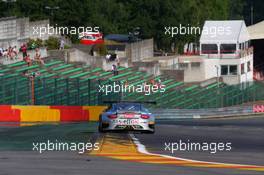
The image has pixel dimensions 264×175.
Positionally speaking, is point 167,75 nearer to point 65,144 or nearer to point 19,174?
point 65,144

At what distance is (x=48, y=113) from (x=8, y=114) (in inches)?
86.5

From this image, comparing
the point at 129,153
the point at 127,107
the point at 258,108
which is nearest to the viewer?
the point at 129,153

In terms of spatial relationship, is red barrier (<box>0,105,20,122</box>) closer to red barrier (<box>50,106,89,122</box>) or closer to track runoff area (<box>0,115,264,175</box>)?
red barrier (<box>50,106,89,122</box>)

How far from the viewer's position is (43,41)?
71.5m

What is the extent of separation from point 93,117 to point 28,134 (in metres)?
15.4

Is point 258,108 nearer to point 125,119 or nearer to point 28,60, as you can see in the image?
point 28,60

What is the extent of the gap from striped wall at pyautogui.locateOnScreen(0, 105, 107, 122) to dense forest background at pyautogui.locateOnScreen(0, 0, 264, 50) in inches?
1314

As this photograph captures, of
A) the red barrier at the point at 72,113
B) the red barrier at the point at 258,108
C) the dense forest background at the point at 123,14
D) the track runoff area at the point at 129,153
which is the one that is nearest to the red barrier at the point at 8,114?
the red barrier at the point at 72,113

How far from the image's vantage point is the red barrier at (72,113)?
48419mm

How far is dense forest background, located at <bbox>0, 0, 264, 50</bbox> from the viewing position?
85.6m

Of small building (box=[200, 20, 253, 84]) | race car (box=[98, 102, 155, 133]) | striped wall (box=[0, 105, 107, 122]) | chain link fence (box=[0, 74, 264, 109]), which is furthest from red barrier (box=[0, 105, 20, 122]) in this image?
small building (box=[200, 20, 253, 84])

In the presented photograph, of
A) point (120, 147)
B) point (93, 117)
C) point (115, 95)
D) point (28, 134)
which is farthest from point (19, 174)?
point (115, 95)

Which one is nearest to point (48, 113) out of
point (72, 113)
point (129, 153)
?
point (72, 113)

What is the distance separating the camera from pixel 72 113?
48719 mm
